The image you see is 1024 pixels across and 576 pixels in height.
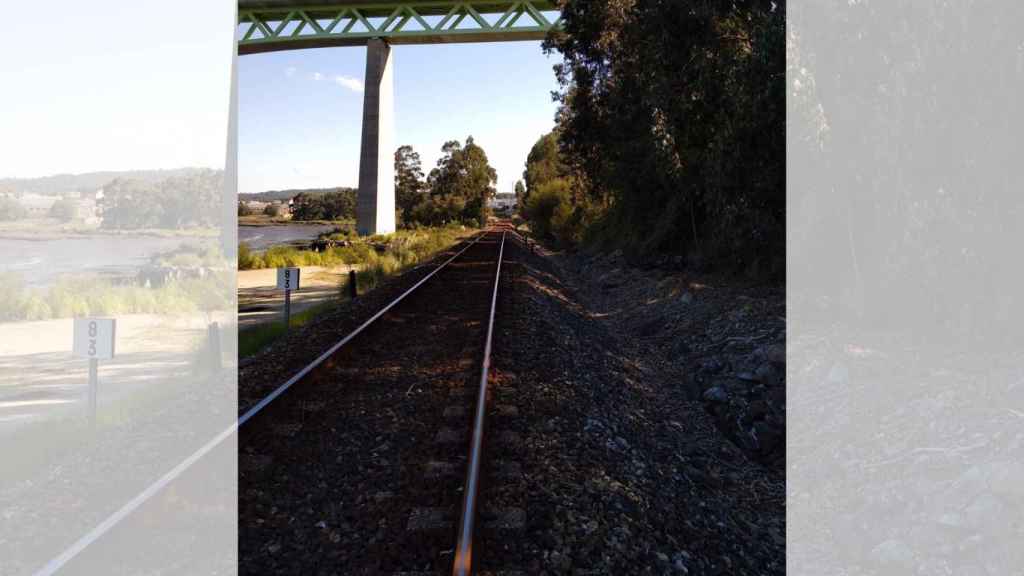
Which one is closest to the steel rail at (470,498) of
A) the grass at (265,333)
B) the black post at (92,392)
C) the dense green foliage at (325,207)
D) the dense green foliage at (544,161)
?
the black post at (92,392)

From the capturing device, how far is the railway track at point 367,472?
391cm

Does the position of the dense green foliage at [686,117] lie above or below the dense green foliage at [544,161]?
below

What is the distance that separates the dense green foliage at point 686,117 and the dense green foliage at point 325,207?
391ft

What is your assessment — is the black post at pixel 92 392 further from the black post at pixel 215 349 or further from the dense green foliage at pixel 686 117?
the dense green foliage at pixel 686 117

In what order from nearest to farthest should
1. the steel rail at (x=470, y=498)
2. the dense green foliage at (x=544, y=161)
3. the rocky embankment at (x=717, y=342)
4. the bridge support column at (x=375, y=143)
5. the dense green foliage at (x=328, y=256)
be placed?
the steel rail at (x=470, y=498) < the rocky embankment at (x=717, y=342) < the dense green foliage at (x=328, y=256) < the bridge support column at (x=375, y=143) < the dense green foliage at (x=544, y=161)

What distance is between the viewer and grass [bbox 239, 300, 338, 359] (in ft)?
34.4

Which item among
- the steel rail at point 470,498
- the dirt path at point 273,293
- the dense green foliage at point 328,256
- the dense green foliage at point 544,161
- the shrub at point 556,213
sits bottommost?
the dirt path at point 273,293

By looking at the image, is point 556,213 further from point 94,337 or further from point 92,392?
point 94,337

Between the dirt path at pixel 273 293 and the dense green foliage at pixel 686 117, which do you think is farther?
the dirt path at pixel 273 293

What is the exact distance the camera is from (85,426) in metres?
6.37

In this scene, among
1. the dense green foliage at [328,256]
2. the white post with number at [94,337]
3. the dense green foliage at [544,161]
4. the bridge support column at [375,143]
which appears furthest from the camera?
the dense green foliage at [544,161]

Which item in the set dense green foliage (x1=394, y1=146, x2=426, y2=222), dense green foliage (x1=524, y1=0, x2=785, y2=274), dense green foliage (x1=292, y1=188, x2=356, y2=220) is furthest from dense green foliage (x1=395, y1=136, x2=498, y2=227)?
dense green foliage (x1=524, y1=0, x2=785, y2=274)
